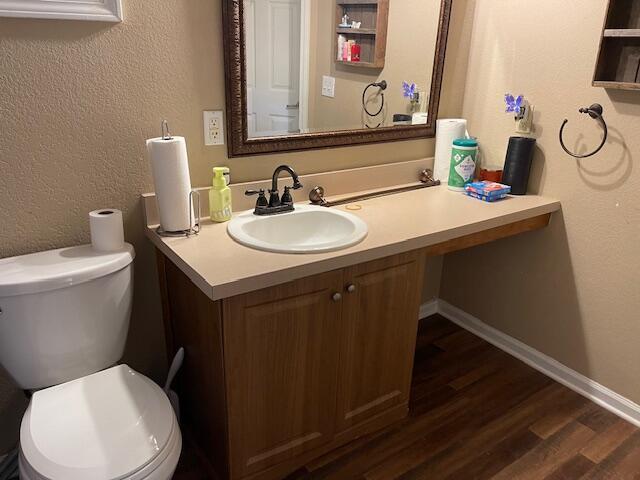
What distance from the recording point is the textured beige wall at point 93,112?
1.41m

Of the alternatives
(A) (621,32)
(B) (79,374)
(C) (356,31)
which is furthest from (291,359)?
(A) (621,32)

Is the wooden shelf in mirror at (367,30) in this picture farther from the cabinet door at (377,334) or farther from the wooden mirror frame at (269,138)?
the cabinet door at (377,334)

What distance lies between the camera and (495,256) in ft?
7.85

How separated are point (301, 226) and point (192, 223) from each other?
0.40 m

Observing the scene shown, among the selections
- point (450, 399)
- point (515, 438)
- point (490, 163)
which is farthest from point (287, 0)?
point (515, 438)

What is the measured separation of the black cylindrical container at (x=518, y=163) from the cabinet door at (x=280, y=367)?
1.04 metres

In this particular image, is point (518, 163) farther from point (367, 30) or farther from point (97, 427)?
point (97, 427)

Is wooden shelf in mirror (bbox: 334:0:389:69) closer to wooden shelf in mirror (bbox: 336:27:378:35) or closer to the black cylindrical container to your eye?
wooden shelf in mirror (bbox: 336:27:378:35)

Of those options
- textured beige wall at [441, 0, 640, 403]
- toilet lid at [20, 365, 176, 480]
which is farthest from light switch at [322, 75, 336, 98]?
toilet lid at [20, 365, 176, 480]

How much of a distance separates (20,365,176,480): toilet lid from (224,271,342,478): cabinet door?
9.3 inches

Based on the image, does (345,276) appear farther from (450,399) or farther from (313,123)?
(450,399)

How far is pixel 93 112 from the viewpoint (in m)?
1.51

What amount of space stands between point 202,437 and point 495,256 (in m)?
1.53

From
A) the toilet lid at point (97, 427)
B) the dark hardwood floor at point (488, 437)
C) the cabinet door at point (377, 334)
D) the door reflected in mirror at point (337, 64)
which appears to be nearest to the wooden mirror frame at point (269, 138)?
the door reflected in mirror at point (337, 64)
